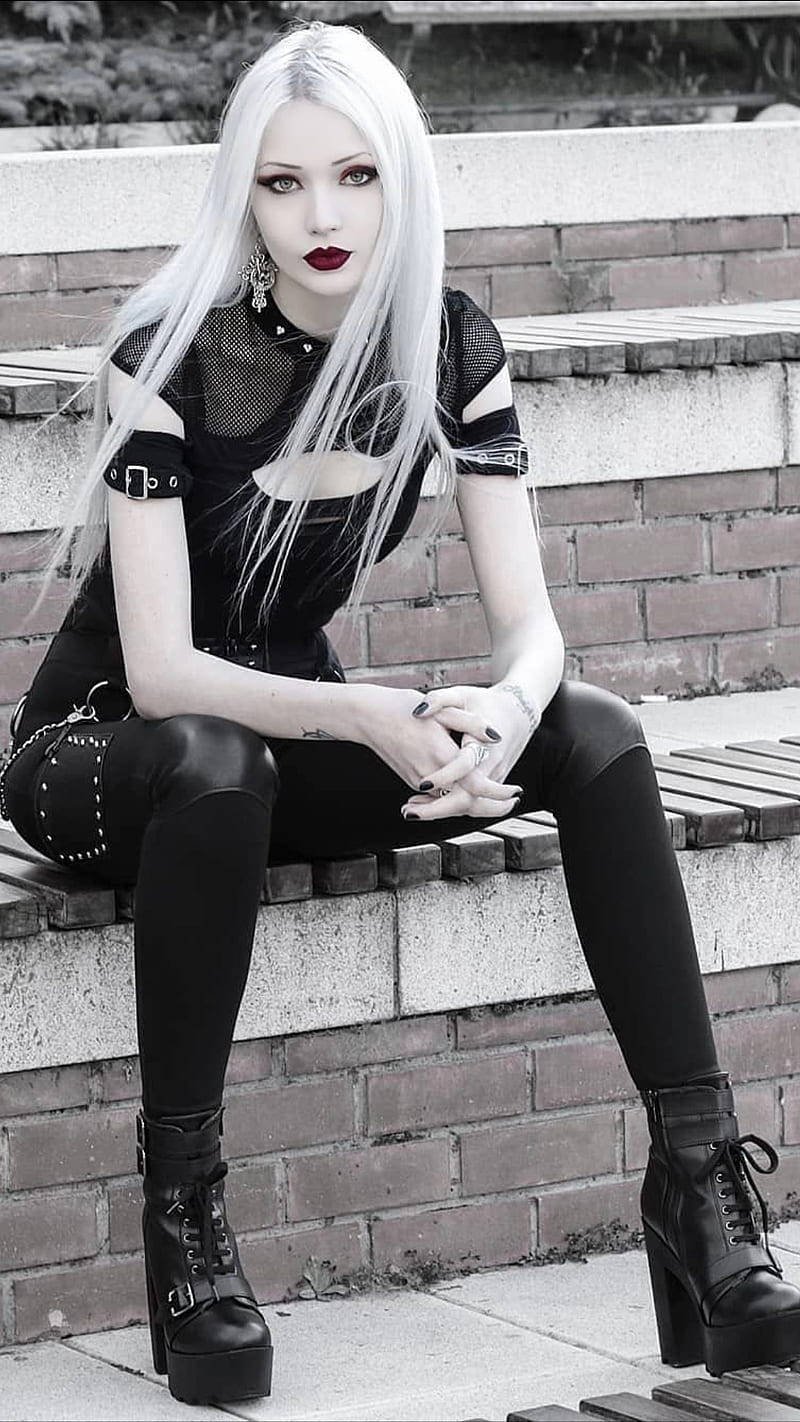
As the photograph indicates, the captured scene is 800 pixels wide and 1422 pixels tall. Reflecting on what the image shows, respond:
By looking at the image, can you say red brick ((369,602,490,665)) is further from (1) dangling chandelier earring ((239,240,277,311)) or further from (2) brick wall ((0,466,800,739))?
(1) dangling chandelier earring ((239,240,277,311))

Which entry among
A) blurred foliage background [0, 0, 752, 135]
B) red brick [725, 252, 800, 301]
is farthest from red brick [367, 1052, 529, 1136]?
blurred foliage background [0, 0, 752, 135]

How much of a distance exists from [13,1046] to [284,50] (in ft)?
3.71

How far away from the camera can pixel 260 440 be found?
2676mm

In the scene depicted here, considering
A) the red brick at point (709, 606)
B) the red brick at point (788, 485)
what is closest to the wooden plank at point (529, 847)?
the red brick at point (709, 606)

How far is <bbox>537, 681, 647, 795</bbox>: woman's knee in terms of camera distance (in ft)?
8.48

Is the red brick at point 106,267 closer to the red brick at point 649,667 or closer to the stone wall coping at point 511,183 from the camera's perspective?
the stone wall coping at point 511,183

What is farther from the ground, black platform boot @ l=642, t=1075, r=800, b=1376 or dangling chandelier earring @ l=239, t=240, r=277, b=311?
dangling chandelier earring @ l=239, t=240, r=277, b=311

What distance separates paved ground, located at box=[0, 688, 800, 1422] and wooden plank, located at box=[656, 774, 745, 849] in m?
0.52

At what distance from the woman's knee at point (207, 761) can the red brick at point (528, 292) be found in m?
2.15

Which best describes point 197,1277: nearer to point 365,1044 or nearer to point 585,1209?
point 365,1044

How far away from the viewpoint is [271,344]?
106 inches

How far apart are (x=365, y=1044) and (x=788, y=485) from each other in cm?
155

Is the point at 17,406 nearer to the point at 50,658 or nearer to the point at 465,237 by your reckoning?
the point at 50,658

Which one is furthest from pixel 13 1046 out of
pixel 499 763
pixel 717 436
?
pixel 717 436
